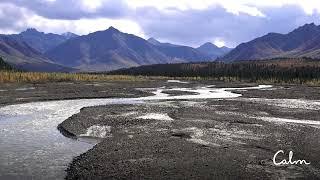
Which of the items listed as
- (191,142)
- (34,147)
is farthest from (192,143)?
(34,147)

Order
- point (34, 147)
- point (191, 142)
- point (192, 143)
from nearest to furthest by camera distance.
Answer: point (34, 147) < point (192, 143) < point (191, 142)

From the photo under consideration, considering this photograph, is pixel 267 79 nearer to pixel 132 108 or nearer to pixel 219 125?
pixel 132 108

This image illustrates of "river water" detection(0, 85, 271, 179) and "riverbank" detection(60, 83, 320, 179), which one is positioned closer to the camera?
"river water" detection(0, 85, 271, 179)

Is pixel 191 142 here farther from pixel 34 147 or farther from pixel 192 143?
pixel 34 147

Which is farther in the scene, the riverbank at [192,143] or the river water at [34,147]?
the riverbank at [192,143]

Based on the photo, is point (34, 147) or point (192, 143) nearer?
point (34, 147)

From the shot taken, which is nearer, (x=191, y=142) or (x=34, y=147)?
(x=34, y=147)

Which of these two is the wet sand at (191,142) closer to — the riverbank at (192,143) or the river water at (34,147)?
the riverbank at (192,143)

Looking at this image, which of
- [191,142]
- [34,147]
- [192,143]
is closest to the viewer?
[34,147]

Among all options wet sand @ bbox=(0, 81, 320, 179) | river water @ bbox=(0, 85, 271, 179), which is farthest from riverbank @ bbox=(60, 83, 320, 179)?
river water @ bbox=(0, 85, 271, 179)

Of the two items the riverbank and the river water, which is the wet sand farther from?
the river water

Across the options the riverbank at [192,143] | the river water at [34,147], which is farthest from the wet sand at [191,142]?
the river water at [34,147]

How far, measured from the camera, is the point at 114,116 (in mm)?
39375

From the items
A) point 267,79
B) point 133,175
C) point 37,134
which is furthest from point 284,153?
point 267,79
